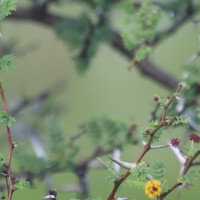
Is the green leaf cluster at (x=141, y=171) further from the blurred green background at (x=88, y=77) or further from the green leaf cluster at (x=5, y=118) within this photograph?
the blurred green background at (x=88, y=77)

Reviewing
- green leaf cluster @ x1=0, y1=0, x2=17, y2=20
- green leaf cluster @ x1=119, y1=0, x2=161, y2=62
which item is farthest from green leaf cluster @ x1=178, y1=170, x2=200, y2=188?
green leaf cluster @ x1=119, y1=0, x2=161, y2=62

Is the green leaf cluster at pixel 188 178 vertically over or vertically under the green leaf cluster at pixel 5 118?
under

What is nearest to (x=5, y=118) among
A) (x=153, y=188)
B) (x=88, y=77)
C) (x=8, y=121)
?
(x=8, y=121)

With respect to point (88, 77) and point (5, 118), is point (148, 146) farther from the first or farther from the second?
point (88, 77)

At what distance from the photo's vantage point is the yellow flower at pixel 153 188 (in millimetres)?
1148

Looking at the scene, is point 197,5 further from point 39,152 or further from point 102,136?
point 39,152

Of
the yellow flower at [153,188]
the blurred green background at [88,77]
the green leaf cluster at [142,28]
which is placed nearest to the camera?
the yellow flower at [153,188]

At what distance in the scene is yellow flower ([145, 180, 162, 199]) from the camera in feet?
3.77

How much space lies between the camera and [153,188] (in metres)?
1.16

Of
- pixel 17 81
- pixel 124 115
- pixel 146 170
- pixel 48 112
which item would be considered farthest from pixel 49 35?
pixel 146 170

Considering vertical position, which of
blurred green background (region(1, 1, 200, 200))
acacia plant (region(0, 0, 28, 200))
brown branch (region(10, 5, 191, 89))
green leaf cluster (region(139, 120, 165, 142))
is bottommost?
green leaf cluster (region(139, 120, 165, 142))

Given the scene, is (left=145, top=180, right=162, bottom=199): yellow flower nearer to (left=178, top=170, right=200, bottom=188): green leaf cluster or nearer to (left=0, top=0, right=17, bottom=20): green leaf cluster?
(left=178, top=170, right=200, bottom=188): green leaf cluster

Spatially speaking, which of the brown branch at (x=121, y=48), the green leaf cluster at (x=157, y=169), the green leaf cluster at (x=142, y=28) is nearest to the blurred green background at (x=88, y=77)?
the brown branch at (x=121, y=48)

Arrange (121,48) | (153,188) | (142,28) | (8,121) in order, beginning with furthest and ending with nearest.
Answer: (121,48) → (142,28) → (8,121) → (153,188)
